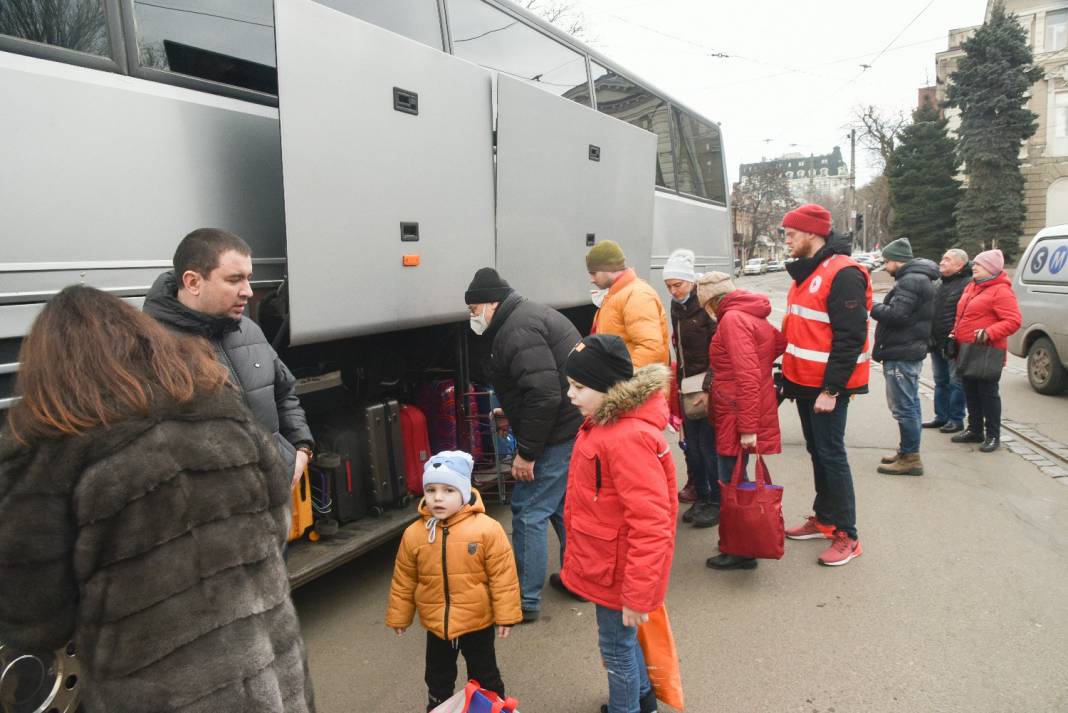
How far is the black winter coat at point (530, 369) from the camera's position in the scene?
11.6 ft

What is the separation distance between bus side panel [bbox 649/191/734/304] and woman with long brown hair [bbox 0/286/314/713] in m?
6.08

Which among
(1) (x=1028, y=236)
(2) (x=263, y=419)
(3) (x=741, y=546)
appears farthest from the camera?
(1) (x=1028, y=236)

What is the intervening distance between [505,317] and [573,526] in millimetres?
1319

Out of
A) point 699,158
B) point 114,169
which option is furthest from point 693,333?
point 699,158

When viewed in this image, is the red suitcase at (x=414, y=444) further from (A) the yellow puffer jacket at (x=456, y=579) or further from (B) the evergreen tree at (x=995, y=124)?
(B) the evergreen tree at (x=995, y=124)

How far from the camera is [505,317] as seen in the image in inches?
143

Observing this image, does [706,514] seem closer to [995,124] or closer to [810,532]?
[810,532]

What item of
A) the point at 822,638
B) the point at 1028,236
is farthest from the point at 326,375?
the point at 1028,236

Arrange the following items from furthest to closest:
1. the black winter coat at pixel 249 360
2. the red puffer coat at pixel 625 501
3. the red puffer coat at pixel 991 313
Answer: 1. the red puffer coat at pixel 991 313
2. the black winter coat at pixel 249 360
3. the red puffer coat at pixel 625 501

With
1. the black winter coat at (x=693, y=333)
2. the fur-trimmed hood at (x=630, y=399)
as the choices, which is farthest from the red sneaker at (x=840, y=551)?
the fur-trimmed hood at (x=630, y=399)

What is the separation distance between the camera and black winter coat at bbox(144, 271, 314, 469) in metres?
2.49

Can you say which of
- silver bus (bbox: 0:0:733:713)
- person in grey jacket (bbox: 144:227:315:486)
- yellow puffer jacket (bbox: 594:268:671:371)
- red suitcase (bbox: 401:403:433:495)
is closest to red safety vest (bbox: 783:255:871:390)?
yellow puffer jacket (bbox: 594:268:671:371)

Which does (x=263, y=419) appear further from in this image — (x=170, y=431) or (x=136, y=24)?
(x=136, y=24)

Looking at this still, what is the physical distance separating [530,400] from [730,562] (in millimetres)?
1702
